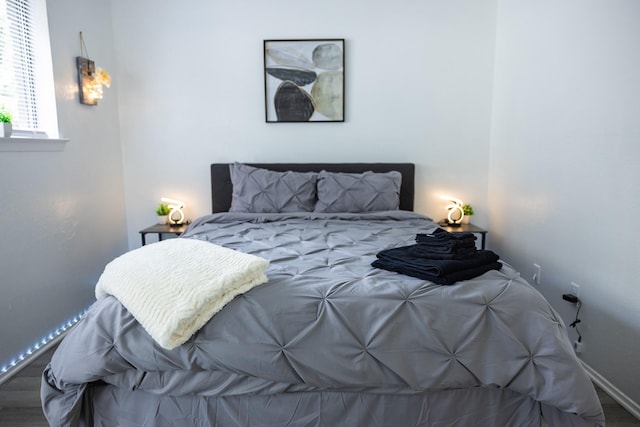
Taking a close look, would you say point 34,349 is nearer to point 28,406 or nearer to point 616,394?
point 28,406

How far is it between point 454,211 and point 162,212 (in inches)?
98.8

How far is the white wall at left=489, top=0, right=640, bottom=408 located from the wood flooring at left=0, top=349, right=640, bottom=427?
10cm

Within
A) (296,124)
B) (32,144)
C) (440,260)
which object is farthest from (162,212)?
(440,260)

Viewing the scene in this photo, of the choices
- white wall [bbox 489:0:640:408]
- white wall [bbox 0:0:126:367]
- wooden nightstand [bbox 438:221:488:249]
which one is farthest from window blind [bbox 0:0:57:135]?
white wall [bbox 489:0:640:408]

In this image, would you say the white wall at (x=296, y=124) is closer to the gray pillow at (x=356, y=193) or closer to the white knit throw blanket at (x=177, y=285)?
→ the gray pillow at (x=356, y=193)

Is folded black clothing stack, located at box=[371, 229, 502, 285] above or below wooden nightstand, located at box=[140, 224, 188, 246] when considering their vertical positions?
above

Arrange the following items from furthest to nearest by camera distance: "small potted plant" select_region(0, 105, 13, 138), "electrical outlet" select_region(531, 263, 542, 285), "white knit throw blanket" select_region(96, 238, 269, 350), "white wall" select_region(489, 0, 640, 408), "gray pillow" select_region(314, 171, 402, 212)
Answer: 1. "gray pillow" select_region(314, 171, 402, 212)
2. "electrical outlet" select_region(531, 263, 542, 285)
3. "small potted plant" select_region(0, 105, 13, 138)
4. "white wall" select_region(489, 0, 640, 408)
5. "white knit throw blanket" select_region(96, 238, 269, 350)

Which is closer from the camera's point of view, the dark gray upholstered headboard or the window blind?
the window blind

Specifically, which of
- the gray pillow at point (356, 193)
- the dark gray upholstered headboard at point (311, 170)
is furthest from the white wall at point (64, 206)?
the gray pillow at point (356, 193)

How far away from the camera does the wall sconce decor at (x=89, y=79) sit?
2.97 m

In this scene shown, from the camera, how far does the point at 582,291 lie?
7.54 feet

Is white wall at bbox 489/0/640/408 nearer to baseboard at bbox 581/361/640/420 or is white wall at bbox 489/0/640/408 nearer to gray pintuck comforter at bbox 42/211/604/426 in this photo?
baseboard at bbox 581/361/640/420

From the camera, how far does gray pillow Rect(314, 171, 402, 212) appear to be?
3166 mm

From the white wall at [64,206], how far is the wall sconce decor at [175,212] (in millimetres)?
414
